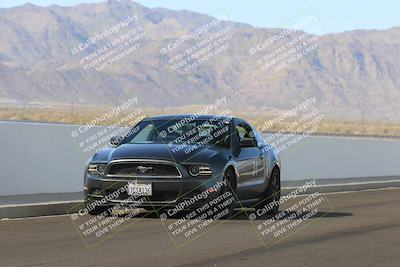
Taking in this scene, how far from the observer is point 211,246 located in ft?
36.5

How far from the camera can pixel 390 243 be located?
12.1m

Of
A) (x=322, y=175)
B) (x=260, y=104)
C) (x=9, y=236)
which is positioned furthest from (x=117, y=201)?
(x=260, y=104)

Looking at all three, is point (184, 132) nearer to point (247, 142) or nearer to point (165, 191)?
point (247, 142)

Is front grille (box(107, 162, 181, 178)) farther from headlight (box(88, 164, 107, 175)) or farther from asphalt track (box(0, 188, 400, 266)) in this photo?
asphalt track (box(0, 188, 400, 266))

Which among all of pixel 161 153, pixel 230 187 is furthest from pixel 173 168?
pixel 230 187

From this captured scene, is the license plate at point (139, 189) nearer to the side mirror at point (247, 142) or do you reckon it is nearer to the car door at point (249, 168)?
the car door at point (249, 168)

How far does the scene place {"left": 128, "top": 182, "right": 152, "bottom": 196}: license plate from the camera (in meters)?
14.0

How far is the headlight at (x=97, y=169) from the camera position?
562 inches

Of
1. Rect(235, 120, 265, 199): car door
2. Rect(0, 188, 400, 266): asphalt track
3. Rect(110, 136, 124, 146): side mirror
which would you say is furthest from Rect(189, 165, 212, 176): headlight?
Rect(110, 136, 124, 146): side mirror

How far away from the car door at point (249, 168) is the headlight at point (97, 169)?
2.09 meters

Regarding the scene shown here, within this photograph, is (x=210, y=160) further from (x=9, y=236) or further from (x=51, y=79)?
(x=51, y=79)

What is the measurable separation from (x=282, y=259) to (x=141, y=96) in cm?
17864

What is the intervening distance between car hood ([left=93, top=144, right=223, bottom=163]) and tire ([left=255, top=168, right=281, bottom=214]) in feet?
6.43

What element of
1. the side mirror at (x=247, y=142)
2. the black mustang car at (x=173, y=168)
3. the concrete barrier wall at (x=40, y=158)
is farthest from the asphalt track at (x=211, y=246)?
the concrete barrier wall at (x=40, y=158)
